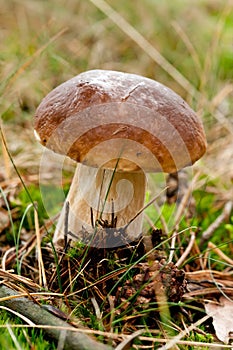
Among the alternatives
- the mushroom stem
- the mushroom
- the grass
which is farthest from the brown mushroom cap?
the grass

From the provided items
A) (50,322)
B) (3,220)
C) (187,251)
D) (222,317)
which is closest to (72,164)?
(3,220)

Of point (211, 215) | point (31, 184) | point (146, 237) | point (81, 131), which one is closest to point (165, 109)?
point (81, 131)

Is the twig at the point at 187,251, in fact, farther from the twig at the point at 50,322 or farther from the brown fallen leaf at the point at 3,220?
the brown fallen leaf at the point at 3,220

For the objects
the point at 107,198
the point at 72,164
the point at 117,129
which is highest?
the point at 117,129

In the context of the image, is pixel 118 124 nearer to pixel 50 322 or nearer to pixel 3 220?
pixel 50 322

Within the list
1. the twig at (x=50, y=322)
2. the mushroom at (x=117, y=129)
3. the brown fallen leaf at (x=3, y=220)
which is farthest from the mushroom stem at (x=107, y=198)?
the brown fallen leaf at (x=3, y=220)

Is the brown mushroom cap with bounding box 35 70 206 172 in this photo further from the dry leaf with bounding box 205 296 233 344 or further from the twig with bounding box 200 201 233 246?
the twig with bounding box 200 201 233 246
